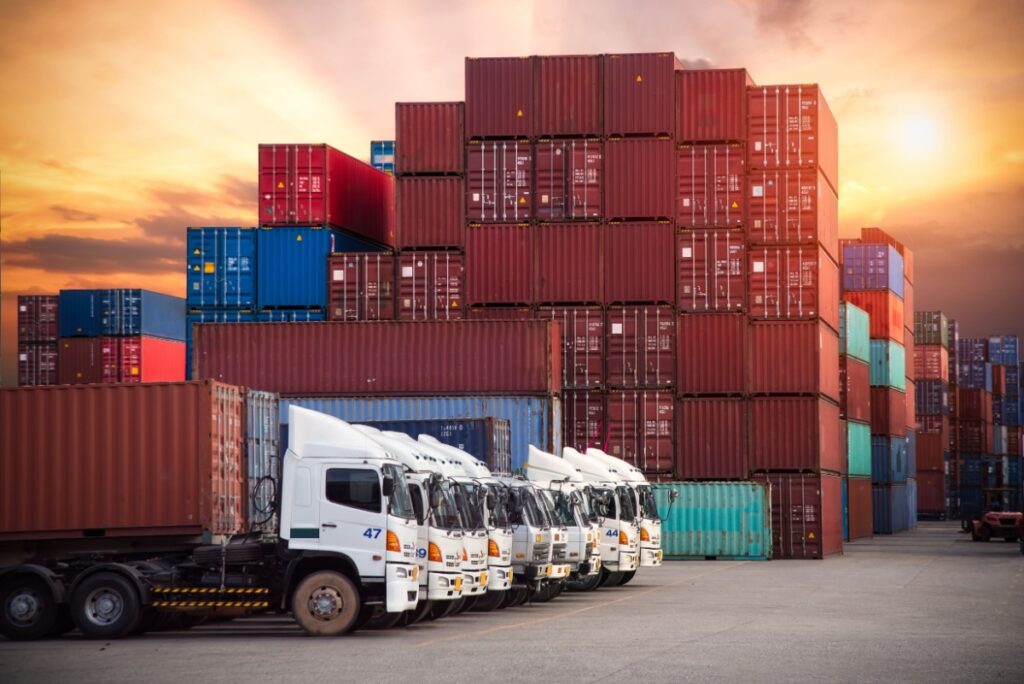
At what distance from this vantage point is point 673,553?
51469 mm

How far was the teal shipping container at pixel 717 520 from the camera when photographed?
50.0m

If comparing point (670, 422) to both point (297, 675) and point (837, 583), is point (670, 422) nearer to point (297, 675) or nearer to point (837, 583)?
point (837, 583)

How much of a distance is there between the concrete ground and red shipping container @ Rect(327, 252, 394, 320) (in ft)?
65.1

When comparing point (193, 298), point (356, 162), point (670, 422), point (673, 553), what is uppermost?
point (356, 162)

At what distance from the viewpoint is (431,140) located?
52.6 meters

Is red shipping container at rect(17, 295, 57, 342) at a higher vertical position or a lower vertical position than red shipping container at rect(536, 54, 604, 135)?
lower

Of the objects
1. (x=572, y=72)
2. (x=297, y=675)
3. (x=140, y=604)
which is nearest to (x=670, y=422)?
(x=572, y=72)

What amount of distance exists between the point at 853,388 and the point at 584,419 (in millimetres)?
24109

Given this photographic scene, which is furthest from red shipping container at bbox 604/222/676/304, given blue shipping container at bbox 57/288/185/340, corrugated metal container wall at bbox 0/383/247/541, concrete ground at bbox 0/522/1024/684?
corrugated metal container wall at bbox 0/383/247/541

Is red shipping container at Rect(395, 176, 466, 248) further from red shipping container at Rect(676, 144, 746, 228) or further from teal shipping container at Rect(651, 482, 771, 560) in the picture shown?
teal shipping container at Rect(651, 482, 771, 560)

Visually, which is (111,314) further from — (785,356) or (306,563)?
(306,563)

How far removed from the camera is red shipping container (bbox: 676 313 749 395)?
168 ft

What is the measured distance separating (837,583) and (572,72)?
21640 mm

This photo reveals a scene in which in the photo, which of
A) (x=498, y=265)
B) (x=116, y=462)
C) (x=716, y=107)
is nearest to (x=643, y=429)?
(x=498, y=265)
